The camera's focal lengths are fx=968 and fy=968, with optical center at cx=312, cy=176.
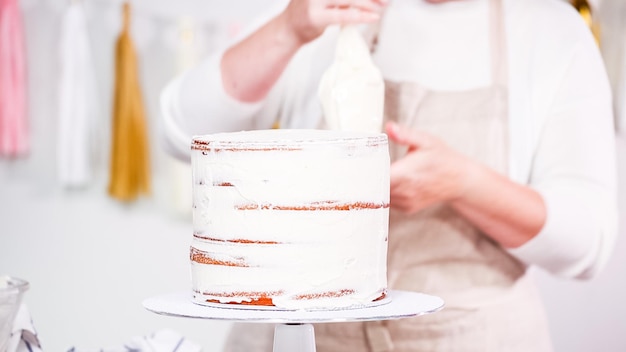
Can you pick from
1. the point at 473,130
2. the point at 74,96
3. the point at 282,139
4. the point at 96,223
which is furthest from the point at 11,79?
the point at 282,139

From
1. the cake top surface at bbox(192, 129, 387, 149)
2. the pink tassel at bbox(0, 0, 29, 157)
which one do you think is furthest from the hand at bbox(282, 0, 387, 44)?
the pink tassel at bbox(0, 0, 29, 157)

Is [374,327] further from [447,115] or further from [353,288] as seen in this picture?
[353,288]

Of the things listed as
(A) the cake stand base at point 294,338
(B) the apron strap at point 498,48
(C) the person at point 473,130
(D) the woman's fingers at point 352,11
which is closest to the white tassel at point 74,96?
(C) the person at point 473,130

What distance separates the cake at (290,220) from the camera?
102 centimetres

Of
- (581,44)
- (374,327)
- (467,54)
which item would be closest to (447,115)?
(467,54)

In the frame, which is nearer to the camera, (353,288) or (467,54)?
(353,288)

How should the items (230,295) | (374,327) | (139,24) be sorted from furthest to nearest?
(139,24) → (374,327) → (230,295)

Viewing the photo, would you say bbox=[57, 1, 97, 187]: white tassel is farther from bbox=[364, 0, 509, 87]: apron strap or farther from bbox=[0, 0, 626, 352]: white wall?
bbox=[364, 0, 509, 87]: apron strap

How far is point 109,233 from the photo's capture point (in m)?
3.23

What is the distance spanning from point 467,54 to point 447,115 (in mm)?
121

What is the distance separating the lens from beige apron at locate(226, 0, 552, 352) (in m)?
1.65

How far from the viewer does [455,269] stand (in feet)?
5.59

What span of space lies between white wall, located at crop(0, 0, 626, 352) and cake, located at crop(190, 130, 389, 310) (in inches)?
85.1

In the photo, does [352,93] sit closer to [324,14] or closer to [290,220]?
[324,14]
